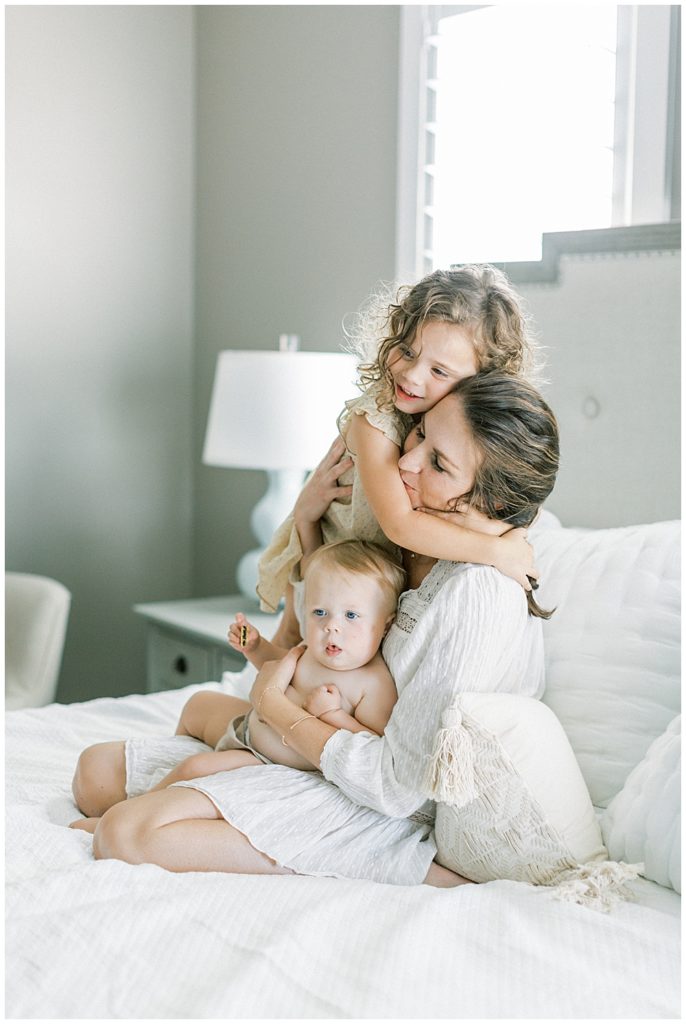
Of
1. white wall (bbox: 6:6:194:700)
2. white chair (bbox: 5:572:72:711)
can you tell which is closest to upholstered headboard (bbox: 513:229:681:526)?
white chair (bbox: 5:572:72:711)

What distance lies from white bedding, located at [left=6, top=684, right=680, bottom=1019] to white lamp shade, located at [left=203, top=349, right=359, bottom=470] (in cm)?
145

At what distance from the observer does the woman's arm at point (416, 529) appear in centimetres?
129

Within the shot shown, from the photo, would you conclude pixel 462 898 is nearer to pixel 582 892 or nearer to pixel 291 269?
pixel 582 892

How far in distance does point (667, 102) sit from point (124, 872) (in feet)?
5.62

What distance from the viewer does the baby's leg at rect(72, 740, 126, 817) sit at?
57.6 inches

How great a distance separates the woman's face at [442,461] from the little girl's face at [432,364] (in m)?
0.02

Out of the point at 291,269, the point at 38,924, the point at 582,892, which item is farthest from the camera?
the point at 291,269

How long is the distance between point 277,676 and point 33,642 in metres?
1.37

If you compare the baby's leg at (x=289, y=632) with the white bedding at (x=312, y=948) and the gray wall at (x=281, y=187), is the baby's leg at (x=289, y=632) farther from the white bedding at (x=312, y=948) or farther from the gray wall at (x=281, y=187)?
the gray wall at (x=281, y=187)

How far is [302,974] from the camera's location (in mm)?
993

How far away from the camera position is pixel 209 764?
54.6 inches

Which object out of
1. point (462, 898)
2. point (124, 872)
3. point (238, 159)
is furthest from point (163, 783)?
point (238, 159)

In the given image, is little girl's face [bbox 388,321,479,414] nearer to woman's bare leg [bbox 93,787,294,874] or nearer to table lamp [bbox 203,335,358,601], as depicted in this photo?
woman's bare leg [bbox 93,787,294,874]

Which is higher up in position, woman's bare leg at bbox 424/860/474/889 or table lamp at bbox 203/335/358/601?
table lamp at bbox 203/335/358/601
